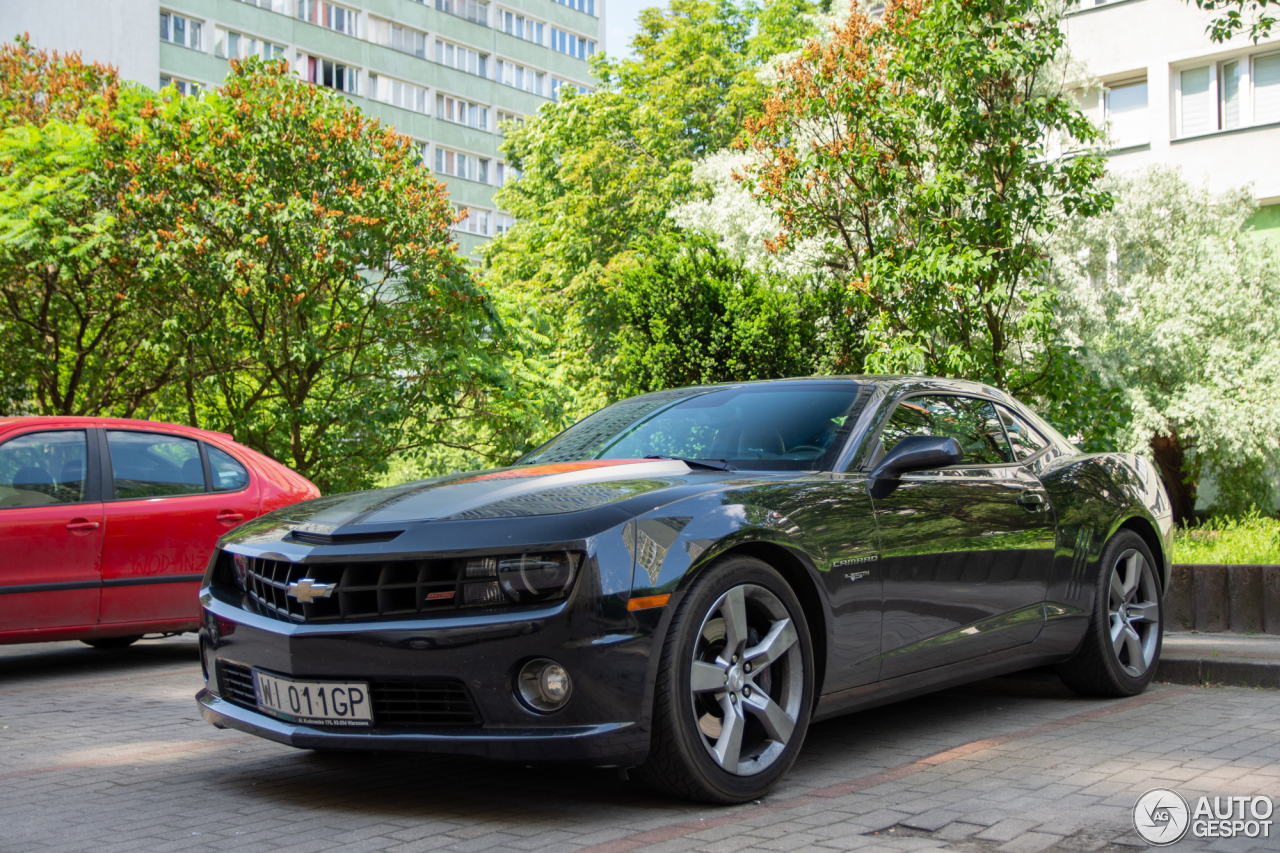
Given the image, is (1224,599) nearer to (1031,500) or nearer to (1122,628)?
(1122,628)

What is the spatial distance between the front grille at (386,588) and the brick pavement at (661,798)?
0.64 meters

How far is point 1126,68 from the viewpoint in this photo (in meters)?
25.7

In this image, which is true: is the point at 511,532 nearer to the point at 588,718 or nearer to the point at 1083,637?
the point at 588,718

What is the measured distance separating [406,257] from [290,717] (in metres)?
11.9

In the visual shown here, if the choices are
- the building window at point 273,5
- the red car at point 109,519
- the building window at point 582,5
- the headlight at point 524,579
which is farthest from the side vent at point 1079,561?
the building window at point 582,5

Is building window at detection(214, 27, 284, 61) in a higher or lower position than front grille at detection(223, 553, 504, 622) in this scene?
higher

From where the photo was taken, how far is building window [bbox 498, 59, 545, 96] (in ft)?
188

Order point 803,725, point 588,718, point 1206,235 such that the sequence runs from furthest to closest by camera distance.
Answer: point 1206,235 < point 803,725 < point 588,718

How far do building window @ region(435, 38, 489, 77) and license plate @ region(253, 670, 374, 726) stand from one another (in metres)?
53.4

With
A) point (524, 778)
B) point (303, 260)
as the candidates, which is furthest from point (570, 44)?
point (524, 778)

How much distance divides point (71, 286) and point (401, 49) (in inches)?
1559

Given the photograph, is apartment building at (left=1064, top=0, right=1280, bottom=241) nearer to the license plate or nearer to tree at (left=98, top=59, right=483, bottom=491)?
tree at (left=98, top=59, right=483, bottom=491)

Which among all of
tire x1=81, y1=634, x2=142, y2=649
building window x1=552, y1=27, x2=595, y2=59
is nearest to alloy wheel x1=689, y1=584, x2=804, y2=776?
tire x1=81, y1=634, x2=142, y2=649

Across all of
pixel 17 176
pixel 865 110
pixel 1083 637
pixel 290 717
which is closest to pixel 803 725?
pixel 290 717
